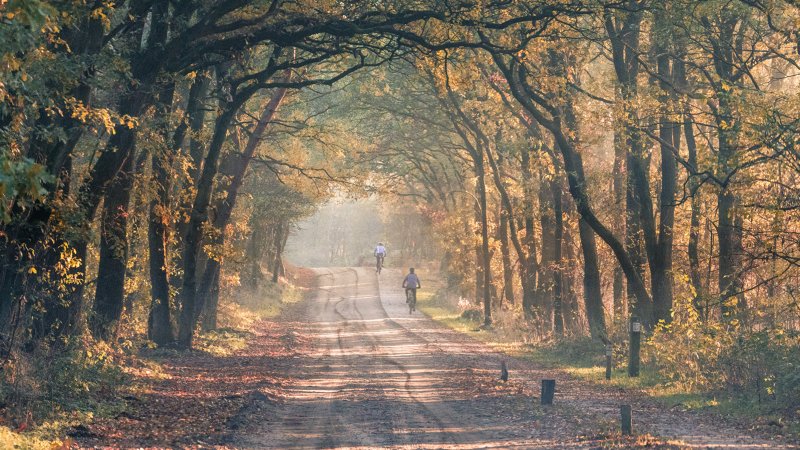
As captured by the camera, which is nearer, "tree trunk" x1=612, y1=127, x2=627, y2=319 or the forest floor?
the forest floor

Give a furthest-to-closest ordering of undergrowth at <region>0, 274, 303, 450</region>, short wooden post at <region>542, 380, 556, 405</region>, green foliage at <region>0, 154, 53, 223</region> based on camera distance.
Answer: short wooden post at <region>542, 380, 556, 405</region> < undergrowth at <region>0, 274, 303, 450</region> < green foliage at <region>0, 154, 53, 223</region>

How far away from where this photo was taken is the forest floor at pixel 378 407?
11.8m

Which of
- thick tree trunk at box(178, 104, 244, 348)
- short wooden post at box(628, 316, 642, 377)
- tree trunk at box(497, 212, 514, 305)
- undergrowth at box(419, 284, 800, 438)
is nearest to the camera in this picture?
undergrowth at box(419, 284, 800, 438)

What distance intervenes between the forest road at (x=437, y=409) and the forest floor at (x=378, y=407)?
27 mm

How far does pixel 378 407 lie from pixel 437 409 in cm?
100

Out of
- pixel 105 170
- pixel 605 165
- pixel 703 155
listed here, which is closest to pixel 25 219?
pixel 105 170

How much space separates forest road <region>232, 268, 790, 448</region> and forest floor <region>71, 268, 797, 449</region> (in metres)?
0.03

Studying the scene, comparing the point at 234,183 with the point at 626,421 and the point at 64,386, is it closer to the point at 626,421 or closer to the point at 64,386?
the point at 64,386

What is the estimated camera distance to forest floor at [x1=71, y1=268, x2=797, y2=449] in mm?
11758

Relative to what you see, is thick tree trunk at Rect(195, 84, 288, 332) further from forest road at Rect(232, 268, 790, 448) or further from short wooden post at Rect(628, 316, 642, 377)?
short wooden post at Rect(628, 316, 642, 377)

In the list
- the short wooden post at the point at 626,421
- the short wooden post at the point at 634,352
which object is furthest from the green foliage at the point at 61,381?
the short wooden post at the point at 634,352

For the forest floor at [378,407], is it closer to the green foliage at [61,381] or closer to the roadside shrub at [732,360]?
the green foliage at [61,381]

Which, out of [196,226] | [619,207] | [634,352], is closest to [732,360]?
[634,352]

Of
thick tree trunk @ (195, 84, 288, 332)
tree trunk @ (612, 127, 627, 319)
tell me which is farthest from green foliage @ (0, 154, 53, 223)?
tree trunk @ (612, 127, 627, 319)
